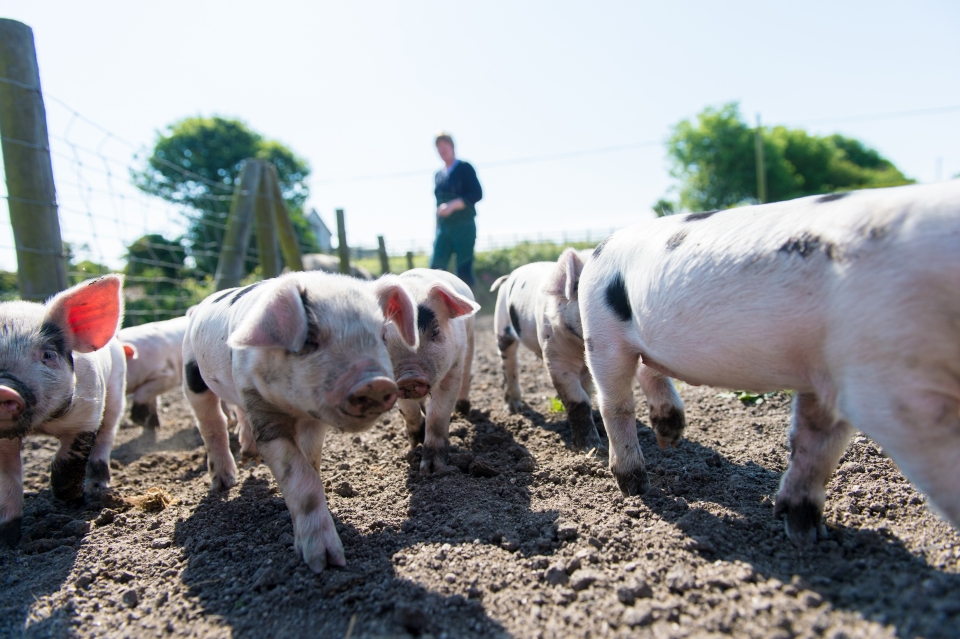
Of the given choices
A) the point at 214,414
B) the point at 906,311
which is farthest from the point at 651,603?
the point at 214,414

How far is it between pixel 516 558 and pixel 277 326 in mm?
1367

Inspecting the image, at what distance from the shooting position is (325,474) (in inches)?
162

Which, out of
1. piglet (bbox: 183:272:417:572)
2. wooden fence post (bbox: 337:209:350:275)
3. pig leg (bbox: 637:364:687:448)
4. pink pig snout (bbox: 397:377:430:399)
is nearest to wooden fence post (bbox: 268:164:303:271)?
wooden fence post (bbox: 337:209:350:275)

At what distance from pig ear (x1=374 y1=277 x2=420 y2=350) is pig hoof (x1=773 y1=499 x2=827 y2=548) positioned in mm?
1802

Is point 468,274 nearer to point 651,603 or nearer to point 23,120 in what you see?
point 23,120

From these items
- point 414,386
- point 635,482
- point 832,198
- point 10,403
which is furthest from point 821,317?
point 10,403

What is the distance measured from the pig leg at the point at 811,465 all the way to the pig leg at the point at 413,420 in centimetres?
250

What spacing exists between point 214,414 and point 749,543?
3321mm

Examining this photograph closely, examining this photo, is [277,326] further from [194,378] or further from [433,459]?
[194,378]

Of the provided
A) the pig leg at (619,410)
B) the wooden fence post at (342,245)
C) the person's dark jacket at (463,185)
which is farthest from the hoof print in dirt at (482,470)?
the wooden fence post at (342,245)

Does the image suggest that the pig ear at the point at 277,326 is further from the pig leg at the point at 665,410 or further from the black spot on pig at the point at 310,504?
the pig leg at the point at 665,410

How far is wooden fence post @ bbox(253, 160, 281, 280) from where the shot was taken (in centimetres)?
871

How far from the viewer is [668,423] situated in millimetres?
3473

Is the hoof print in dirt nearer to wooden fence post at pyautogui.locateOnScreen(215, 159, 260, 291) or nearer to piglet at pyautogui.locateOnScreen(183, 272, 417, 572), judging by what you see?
piglet at pyautogui.locateOnScreen(183, 272, 417, 572)
